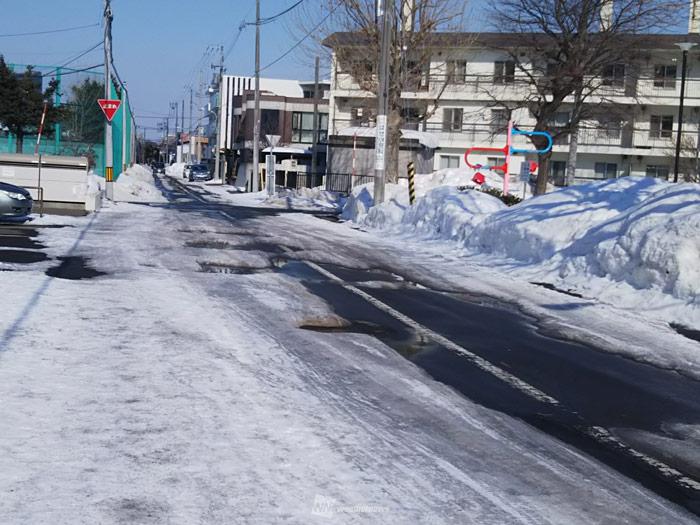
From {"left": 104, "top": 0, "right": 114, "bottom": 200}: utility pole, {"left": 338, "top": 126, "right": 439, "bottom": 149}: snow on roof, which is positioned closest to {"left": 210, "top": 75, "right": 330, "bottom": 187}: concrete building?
{"left": 338, "top": 126, "right": 439, "bottom": 149}: snow on roof

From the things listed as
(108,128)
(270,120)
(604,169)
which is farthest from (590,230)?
A: (270,120)

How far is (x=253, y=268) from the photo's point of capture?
13.4m

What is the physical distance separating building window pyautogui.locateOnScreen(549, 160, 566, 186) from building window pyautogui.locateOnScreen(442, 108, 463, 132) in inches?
274

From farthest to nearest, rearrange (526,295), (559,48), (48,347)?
(559,48)
(526,295)
(48,347)

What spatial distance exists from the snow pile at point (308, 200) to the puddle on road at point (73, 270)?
2155 cm

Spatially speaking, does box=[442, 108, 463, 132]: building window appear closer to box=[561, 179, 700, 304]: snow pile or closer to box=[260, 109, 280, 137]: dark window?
box=[260, 109, 280, 137]: dark window

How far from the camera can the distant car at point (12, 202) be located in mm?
17828

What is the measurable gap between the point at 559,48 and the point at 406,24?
9277 millimetres

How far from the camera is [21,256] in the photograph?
522 inches

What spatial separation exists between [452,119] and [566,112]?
7.69 meters

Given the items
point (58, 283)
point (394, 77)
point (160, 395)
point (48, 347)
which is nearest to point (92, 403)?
point (160, 395)

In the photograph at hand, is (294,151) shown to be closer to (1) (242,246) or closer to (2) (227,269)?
(1) (242,246)

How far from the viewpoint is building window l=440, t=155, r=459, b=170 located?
5888cm

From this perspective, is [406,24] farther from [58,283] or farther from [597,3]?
[58,283]
